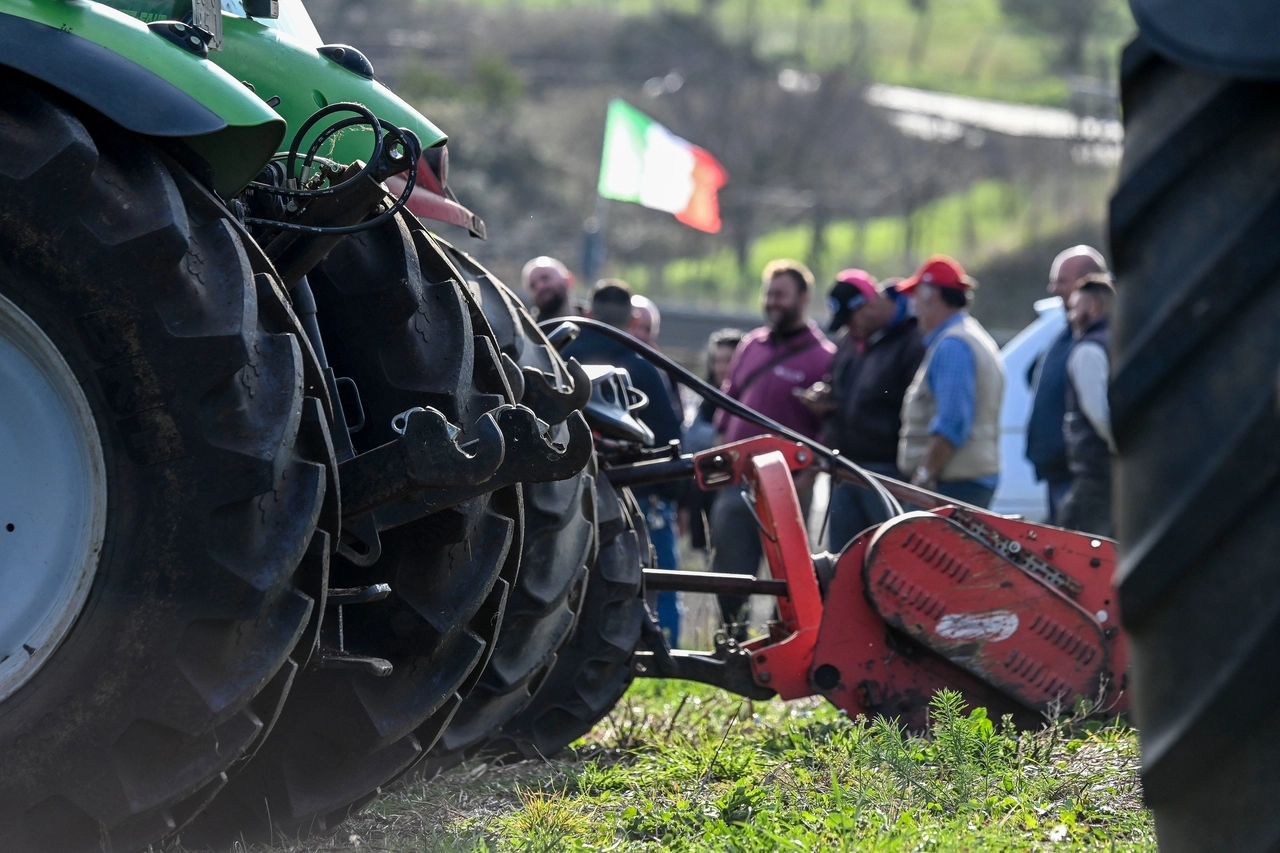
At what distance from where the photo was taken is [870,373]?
7629mm

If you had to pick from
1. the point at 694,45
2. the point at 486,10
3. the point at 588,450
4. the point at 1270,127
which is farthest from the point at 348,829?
the point at 486,10

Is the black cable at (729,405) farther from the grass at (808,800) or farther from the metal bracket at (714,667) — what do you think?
the grass at (808,800)

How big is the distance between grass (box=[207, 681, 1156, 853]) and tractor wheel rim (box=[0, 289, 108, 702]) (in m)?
0.81

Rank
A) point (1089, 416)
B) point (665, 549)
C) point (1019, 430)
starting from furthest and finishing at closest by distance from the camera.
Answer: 1. point (1019, 430)
2. point (665, 549)
3. point (1089, 416)

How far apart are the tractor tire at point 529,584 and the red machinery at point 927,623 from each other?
0.72m

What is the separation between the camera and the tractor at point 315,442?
176 centimetres

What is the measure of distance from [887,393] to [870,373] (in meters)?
0.13

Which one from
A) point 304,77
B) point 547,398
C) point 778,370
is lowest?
point 778,370

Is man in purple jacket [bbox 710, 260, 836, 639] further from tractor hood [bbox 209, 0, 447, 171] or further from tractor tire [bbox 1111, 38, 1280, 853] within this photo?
tractor tire [bbox 1111, 38, 1280, 853]

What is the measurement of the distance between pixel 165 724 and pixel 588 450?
0.92 m

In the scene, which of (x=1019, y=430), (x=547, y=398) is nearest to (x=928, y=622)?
(x=547, y=398)

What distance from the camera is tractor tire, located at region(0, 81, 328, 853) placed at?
104 inches

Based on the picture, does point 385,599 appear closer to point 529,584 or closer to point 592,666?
point 529,584

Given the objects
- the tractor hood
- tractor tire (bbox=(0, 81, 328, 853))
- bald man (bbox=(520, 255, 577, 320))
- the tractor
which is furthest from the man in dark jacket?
tractor tire (bbox=(0, 81, 328, 853))
